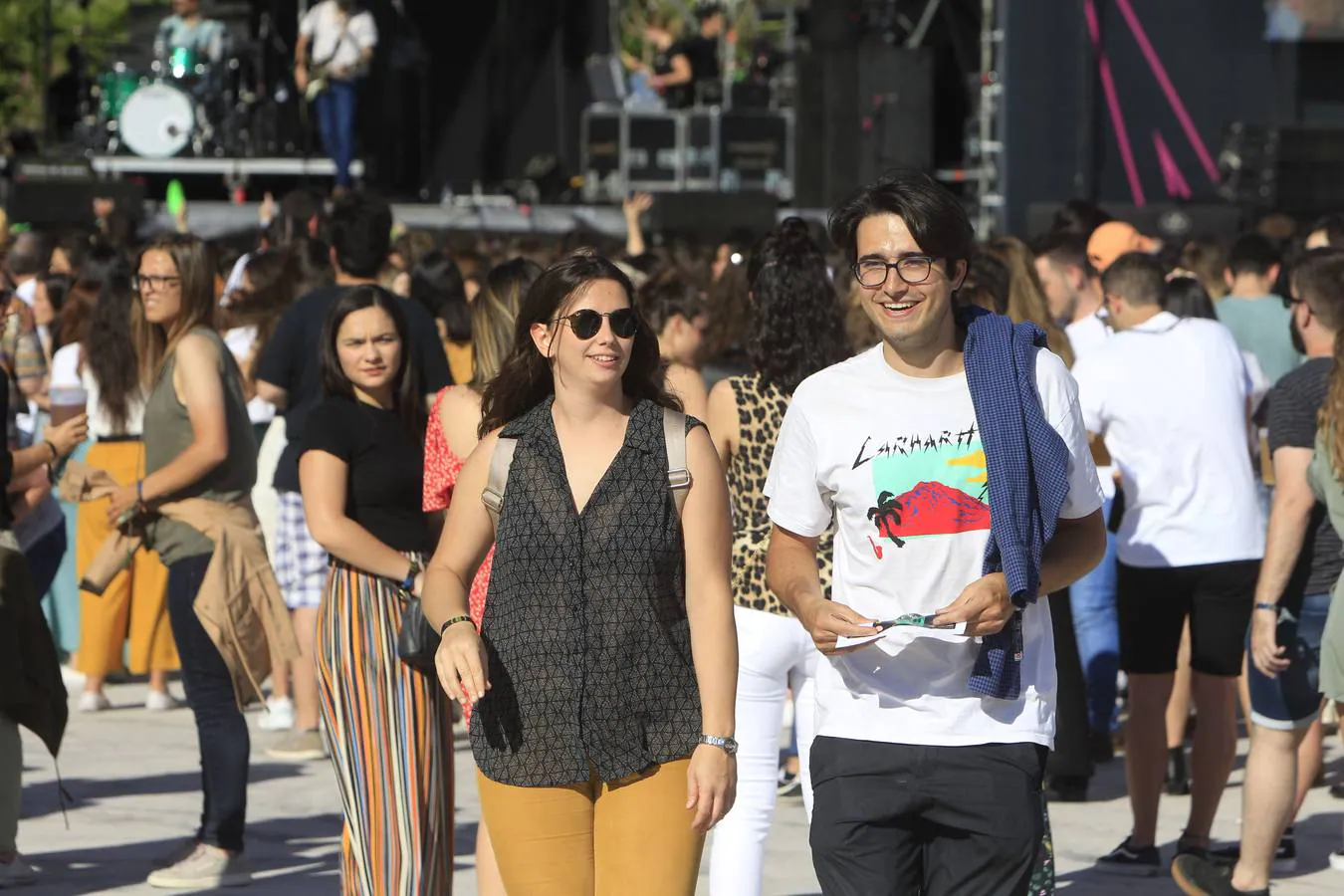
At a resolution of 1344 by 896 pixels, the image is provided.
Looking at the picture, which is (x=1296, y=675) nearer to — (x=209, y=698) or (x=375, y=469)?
(x=375, y=469)

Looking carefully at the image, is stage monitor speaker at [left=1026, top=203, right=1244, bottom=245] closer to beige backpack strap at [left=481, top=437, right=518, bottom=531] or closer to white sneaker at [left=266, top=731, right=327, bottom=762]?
white sneaker at [left=266, top=731, right=327, bottom=762]

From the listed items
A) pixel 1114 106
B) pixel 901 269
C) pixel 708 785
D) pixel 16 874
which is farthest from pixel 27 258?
pixel 1114 106

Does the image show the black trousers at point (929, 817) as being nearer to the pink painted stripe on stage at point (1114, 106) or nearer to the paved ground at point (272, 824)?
the paved ground at point (272, 824)

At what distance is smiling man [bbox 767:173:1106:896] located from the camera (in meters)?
3.42

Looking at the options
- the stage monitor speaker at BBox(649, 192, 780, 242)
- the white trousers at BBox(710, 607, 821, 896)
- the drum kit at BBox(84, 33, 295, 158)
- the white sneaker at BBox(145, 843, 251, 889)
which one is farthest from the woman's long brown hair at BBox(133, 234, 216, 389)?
the drum kit at BBox(84, 33, 295, 158)

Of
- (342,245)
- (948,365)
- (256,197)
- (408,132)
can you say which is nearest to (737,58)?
(408,132)

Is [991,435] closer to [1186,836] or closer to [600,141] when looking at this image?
[1186,836]

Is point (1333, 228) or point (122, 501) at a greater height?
point (1333, 228)

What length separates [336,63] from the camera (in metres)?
18.6

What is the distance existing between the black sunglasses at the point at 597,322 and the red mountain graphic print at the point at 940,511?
24.7 inches

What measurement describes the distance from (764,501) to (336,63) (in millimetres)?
14217

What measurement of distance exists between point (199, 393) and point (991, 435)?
316 cm

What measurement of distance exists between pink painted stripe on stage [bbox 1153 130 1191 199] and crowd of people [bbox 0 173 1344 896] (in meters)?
8.01

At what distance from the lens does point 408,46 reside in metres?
21.6
